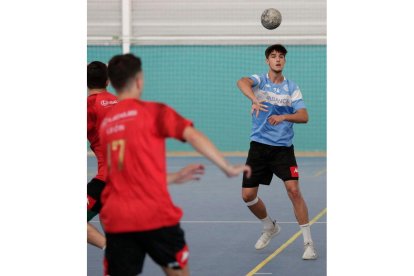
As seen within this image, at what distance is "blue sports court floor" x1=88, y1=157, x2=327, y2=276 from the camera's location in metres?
6.57

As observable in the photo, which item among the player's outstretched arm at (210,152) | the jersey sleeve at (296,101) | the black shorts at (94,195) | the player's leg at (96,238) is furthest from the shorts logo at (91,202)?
the player's outstretched arm at (210,152)

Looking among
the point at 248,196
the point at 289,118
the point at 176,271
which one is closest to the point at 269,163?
the point at 248,196

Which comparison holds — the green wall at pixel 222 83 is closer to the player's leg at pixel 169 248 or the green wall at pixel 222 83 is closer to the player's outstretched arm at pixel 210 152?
the player's leg at pixel 169 248

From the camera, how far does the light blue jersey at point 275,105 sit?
22.8 feet

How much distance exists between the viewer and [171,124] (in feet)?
12.7

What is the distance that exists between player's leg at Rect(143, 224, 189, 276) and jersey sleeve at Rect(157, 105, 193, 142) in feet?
1.45

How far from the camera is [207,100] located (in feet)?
53.3

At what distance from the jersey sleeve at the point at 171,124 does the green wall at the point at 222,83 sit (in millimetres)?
12146

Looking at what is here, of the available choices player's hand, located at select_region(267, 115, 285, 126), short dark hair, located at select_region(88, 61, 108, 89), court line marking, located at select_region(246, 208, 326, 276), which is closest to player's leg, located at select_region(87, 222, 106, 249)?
short dark hair, located at select_region(88, 61, 108, 89)

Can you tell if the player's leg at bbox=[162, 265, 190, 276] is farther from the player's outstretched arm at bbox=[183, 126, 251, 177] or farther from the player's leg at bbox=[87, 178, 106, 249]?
the player's leg at bbox=[87, 178, 106, 249]

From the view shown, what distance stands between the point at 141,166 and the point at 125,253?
436 millimetres

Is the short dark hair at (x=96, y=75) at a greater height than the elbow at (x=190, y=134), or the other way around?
the short dark hair at (x=96, y=75)
